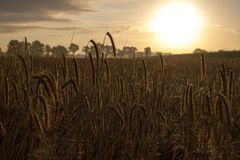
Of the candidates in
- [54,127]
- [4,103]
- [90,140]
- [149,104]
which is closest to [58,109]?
[54,127]

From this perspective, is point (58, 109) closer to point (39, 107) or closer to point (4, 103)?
point (39, 107)

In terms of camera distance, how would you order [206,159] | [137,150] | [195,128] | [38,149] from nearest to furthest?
[38,149]
[137,150]
[206,159]
[195,128]

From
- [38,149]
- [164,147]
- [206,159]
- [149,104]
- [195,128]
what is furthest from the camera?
[149,104]

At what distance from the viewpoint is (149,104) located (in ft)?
13.9

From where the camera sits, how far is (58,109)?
134 inches

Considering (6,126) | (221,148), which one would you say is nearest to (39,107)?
(6,126)

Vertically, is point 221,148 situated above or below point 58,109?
below

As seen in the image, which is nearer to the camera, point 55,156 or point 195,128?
point 55,156

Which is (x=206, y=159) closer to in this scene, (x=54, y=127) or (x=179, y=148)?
(x=179, y=148)

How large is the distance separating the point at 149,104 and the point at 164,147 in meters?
0.50

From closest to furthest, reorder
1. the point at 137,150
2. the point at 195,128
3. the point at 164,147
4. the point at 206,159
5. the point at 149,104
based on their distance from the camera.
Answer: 1. the point at 137,150
2. the point at 206,159
3. the point at 195,128
4. the point at 164,147
5. the point at 149,104

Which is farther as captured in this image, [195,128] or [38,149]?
[195,128]

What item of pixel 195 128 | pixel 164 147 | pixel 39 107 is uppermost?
pixel 39 107

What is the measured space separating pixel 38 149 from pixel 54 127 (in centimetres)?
40
